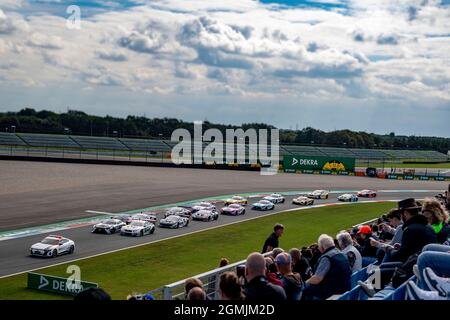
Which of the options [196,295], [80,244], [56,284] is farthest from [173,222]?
[196,295]

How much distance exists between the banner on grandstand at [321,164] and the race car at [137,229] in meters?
56.7

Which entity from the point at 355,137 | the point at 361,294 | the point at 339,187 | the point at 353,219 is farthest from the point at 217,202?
the point at 355,137

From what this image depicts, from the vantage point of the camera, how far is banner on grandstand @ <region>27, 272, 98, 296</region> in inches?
779

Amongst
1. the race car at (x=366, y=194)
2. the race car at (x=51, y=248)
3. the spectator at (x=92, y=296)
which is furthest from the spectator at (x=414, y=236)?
the race car at (x=366, y=194)

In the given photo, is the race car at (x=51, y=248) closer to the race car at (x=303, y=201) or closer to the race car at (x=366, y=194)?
the race car at (x=303, y=201)

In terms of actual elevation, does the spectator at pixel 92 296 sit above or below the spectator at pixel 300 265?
above

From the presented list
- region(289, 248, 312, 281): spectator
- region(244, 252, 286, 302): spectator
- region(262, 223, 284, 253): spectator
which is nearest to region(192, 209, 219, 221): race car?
region(262, 223, 284, 253): spectator

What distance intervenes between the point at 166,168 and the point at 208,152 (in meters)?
22.4

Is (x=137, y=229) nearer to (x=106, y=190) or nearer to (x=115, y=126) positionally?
(x=106, y=190)

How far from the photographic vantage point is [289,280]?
7352mm

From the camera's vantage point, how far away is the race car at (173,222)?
38.9m

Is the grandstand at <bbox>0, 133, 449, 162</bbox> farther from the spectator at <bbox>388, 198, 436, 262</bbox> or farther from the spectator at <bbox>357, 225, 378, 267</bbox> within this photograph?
the spectator at <bbox>388, 198, 436, 262</bbox>

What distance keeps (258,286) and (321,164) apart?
282 feet
